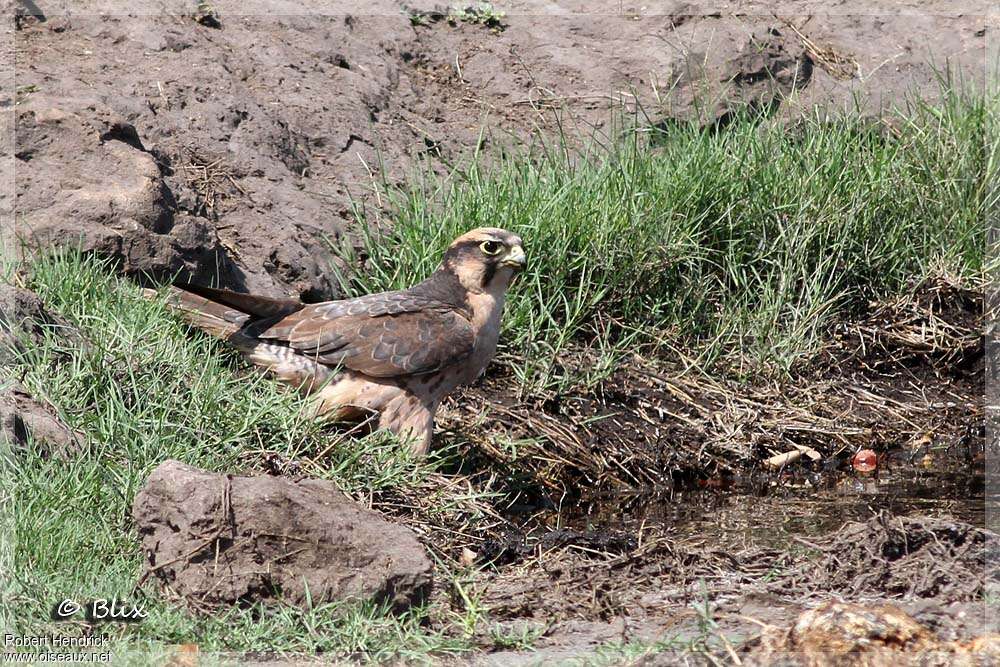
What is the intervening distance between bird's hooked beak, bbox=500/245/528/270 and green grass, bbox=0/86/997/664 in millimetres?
815

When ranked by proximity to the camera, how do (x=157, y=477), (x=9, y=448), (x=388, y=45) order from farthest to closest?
1. (x=388, y=45)
2. (x=9, y=448)
3. (x=157, y=477)

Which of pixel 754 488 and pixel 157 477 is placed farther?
pixel 754 488

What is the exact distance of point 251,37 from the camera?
851 centimetres

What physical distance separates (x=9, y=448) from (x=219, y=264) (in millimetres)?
2135

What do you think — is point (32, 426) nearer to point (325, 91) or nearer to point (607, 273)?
point (607, 273)

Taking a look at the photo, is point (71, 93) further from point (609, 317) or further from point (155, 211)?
point (609, 317)

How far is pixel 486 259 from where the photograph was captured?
20.9 ft

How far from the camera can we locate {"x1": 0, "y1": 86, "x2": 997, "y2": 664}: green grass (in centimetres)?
544

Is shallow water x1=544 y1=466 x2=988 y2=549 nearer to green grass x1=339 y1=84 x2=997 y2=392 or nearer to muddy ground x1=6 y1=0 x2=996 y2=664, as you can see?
muddy ground x1=6 y1=0 x2=996 y2=664

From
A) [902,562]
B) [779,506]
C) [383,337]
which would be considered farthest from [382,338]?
[902,562]

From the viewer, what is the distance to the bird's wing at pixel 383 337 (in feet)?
20.0

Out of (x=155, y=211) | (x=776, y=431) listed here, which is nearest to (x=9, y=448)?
(x=155, y=211)

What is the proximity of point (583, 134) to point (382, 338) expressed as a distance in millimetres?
3099

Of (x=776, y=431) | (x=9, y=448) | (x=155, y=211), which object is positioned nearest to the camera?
(x=9, y=448)
